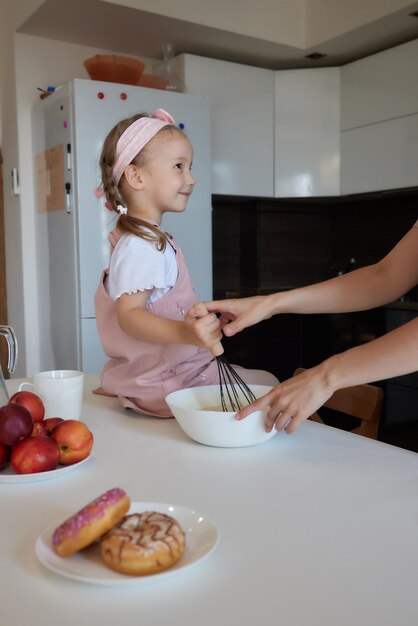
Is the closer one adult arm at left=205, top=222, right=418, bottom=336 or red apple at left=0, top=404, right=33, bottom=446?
red apple at left=0, top=404, right=33, bottom=446

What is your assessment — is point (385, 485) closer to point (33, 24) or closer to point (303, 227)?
point (33, 24)

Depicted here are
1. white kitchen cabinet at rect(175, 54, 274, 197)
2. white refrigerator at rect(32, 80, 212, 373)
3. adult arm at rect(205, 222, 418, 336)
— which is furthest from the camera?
white kitchen cabinet at rect(175, 54, 274, 197)

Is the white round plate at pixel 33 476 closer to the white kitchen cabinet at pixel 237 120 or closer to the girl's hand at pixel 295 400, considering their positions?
the girl's hand at pixel 295 400

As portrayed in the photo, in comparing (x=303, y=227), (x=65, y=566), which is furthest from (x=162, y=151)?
(x=303, y=227)

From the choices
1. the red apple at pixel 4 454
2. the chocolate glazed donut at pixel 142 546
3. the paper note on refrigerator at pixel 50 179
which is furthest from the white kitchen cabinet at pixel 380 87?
the chocolate glazed donut at pixel 142 546

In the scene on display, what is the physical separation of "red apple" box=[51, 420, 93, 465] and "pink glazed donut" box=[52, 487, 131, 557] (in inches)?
11.0

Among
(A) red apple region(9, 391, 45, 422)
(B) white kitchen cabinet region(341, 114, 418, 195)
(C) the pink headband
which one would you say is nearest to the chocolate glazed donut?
(A) red apple region(9, 391, 45, 422)

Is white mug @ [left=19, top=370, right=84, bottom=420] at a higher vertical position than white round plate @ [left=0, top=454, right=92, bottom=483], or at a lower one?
higher

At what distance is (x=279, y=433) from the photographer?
1087 millimetres

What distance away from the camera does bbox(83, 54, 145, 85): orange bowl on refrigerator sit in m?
2.76

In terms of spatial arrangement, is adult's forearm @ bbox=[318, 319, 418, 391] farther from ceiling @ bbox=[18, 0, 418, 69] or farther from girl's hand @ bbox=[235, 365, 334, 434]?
ceiling @ bbox=[18, 0, 418, 69]

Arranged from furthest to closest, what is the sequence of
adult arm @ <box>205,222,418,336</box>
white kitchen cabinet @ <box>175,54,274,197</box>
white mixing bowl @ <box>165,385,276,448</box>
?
white kitchen cabinet @ <box>175,54,274,197</box> → adult arm @ <box>205,222,418,336</box> → white mixing bowl @ <box>165,385,276,448</box>

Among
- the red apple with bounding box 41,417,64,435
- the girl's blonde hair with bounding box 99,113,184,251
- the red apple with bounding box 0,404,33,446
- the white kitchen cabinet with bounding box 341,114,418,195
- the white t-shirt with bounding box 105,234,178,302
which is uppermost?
the white kitchen cabinet with bounding box 341,114,418,195

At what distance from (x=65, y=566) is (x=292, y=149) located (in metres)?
2.99
